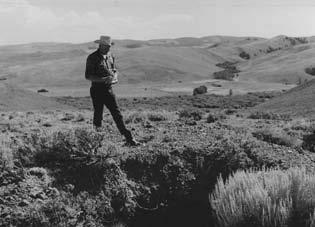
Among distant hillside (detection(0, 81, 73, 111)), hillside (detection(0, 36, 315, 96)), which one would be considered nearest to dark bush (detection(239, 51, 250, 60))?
hillside (detection(0, 36, 315, 96))

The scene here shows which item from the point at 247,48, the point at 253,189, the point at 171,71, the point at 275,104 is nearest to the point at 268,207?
the point at 253,189

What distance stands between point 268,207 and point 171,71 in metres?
106

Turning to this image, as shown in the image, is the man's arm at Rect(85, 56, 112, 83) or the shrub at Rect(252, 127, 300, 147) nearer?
the man's arm at Rect(85, 56, 112, 83)

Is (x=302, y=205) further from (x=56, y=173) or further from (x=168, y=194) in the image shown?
(x=56, y=173)

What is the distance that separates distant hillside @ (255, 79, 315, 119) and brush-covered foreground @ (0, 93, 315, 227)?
1627cm

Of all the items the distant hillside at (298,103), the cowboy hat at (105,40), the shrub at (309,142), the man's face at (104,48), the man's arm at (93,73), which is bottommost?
the distant hillside at (298,103)

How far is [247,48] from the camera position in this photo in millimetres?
190500

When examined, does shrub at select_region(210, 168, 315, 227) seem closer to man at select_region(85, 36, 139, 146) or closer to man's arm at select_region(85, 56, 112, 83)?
man at select_region(85, 36, 139, 146)

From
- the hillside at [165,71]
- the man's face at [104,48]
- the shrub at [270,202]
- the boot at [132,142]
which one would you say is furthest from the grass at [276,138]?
the hillside at [165,71]

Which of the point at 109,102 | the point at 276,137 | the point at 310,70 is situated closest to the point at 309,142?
the point at 276,137

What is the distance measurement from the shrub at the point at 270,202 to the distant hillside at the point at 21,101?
34.0 meters

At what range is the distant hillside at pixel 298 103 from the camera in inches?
1021

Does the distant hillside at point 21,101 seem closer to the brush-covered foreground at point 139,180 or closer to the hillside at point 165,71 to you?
the hillside at point 165,71

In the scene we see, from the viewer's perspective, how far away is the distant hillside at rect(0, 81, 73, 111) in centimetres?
4078
